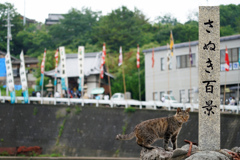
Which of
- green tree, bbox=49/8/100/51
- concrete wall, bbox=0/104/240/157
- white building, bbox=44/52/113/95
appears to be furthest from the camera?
green tree, bbox=49/8/100/51

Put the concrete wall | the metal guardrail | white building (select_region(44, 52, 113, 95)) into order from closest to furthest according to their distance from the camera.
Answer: the metal guardrail, the concrete wall, white building (select_region(44, 52, 113, 95))

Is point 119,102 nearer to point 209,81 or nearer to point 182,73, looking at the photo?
point 182,73

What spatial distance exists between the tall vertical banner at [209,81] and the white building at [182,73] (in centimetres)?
2330

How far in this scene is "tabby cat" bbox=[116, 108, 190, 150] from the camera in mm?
12086

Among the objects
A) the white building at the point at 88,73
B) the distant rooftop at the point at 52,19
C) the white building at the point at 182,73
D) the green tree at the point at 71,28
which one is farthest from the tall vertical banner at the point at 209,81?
the distant rooftop at the point at 52,19

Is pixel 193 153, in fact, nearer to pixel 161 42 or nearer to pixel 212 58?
pixel 212 58

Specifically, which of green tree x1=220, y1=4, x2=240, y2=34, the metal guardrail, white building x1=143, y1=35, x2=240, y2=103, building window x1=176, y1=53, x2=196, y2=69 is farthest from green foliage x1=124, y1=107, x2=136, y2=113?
green tree x1=220, y1=4, x2=240, y2=34

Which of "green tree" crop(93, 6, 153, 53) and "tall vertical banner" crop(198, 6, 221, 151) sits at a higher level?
"green tree" crop(93, 6, 153, 53)

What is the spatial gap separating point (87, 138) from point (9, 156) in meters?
5.46

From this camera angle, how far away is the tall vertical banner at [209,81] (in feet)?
41.4

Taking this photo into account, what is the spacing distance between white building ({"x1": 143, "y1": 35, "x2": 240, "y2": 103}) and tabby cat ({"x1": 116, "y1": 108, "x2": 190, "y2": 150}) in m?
24.0

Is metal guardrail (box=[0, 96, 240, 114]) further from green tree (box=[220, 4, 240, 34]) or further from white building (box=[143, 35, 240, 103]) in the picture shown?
green tree (box=[220, 4, 240, 34])

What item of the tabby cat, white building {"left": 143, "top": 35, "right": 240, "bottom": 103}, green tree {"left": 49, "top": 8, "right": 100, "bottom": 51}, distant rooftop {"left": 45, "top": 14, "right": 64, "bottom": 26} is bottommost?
the tabby cat

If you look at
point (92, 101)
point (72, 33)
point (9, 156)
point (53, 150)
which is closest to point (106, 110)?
point (92, 101)
